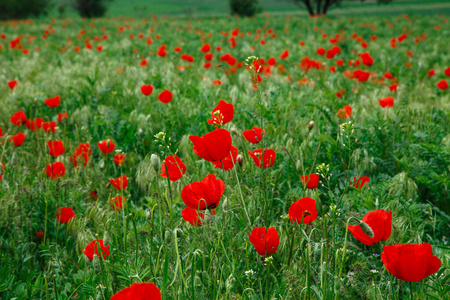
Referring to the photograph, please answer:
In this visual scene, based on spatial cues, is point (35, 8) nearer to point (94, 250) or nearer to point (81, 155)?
point (81, 155)

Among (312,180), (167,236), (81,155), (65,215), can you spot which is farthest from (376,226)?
(81,155)

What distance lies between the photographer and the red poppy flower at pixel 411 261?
930 millimetres

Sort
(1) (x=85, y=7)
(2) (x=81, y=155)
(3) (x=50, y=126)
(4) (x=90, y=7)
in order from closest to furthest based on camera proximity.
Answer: (2) (x=81, y=155) < (3) (x=50, y=126) < (1) (x=85, y=7) < (4) (x=90, y=7)

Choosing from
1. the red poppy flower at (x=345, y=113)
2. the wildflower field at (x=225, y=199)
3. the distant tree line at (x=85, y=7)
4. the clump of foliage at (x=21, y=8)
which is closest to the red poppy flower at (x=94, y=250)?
the wildflower field at (x=225, y=199)

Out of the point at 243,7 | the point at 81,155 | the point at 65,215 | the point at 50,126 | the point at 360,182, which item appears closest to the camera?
the point at 65,215

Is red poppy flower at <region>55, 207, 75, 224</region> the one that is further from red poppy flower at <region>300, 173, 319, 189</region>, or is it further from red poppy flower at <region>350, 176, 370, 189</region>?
red poppy flower at <region>350, 176, 370, 189</region>

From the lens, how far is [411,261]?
3.07 feet

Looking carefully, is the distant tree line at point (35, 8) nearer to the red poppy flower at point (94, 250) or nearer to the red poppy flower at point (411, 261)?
the red poppy flower at point (94, 250)

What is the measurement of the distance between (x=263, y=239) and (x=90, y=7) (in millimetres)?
38653

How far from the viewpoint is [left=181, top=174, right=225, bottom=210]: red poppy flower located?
1.18 meters

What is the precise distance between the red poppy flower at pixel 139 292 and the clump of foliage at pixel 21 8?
34.6 m

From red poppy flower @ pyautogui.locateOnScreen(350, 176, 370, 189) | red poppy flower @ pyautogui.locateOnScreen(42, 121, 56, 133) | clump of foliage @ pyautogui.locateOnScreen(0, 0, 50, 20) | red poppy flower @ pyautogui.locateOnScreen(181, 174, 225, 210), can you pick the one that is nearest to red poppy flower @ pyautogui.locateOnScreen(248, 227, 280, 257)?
red poppy flower @ pyautogui.locateOnScreen(181, 174, 225, 210)

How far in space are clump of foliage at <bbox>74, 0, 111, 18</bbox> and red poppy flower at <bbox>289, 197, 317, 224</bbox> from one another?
124 feet

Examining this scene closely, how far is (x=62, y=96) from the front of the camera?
3.98 metres
